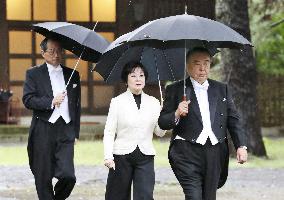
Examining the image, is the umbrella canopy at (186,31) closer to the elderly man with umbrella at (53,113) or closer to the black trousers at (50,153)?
the elderly man with umbrella at (53,113)

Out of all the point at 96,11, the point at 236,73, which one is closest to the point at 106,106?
the point at 96,11

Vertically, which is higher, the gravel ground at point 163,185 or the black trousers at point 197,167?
the black trousers at point 197,167

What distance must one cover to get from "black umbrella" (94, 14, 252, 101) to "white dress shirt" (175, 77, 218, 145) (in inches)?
15.5

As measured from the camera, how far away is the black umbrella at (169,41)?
6973mm

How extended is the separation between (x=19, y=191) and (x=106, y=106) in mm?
13689

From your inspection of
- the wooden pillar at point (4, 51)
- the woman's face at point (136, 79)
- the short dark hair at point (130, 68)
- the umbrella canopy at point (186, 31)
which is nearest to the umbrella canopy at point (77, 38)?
the short dark hair at point (130, 68)

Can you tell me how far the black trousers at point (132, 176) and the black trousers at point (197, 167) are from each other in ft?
1.12

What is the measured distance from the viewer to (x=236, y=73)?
1691cm

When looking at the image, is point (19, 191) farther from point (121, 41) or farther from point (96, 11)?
point (96, 11)

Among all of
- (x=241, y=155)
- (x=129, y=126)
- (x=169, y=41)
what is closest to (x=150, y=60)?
(x=169, y=41)

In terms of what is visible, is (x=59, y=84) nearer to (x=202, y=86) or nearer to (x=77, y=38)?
(x=77, y=38)

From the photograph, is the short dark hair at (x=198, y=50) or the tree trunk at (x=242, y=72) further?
the tree trunk at (x=242, y=72)

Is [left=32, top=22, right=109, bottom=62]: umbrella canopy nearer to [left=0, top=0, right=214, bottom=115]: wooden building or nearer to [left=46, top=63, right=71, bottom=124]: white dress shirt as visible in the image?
[left=46, top=63, right=71, bottom=124]: white dress shirt

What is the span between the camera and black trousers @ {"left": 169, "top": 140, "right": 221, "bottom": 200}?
7.10 meters
